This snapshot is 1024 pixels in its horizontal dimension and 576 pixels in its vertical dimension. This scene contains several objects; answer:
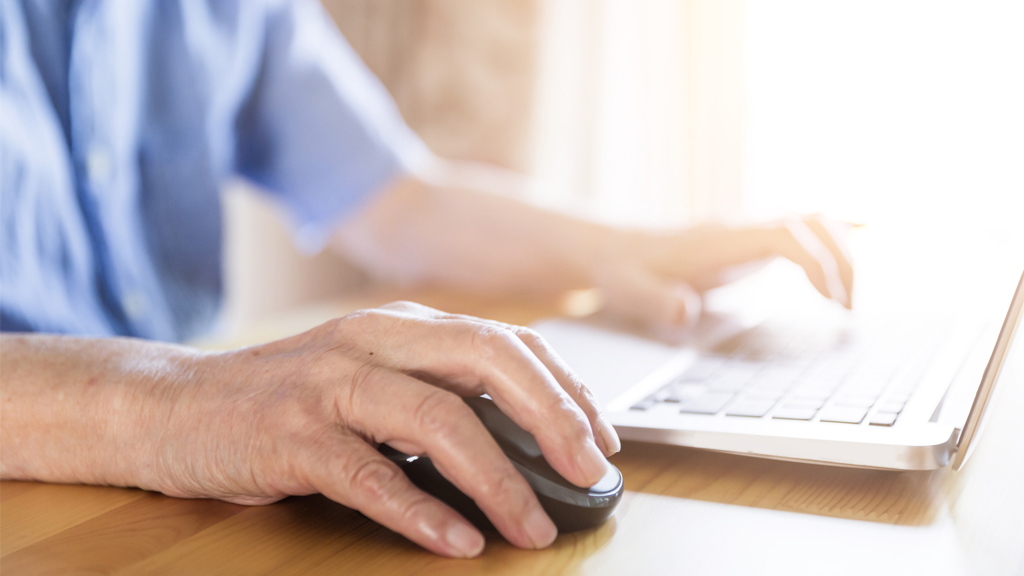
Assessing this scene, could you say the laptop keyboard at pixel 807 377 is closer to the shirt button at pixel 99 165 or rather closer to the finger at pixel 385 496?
the finger at pixel 385 496

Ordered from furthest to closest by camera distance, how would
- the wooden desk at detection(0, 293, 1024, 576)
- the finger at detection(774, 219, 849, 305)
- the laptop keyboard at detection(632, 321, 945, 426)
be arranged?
the finger at detection(774, 219, 849, 305) → the laptop keyboard at detection(632, 321, 945, 426) → the wooden desk at detection(0, 293, 1024, 576)

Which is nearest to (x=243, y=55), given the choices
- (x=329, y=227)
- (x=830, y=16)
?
(x=329, y=227)

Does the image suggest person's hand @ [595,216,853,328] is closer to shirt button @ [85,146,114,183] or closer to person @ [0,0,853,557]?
person @ [0,0,853,557]

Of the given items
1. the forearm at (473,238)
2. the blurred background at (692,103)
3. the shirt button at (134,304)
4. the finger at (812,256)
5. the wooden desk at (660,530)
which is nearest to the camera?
the wooden desk at (660,530)

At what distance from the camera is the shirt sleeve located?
3.20ft

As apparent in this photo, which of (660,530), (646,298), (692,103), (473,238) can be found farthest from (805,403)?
(692,103)

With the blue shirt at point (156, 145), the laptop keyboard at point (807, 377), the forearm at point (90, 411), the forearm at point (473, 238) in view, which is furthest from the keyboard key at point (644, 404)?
the blue shirt at point (156, 145)

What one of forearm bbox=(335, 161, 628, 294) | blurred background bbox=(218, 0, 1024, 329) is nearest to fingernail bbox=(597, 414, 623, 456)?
forearm bbox=(335, 161, 628, 294)

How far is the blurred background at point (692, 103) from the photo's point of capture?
149 centimetres

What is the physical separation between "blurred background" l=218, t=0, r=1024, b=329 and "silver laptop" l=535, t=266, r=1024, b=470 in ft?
2.67

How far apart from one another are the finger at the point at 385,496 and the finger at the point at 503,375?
0.16ft

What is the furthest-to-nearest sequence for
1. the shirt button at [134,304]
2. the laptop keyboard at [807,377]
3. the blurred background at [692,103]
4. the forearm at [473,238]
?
1. the blurred background at [692,103]
2. the forearm at [473,238]
3. the shirt button at [134,304]
4. the laptop keyboard at [807,377]

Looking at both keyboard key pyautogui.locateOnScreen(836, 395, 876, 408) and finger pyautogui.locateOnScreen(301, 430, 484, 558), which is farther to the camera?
keyboard key pyautogui.locateOnScreen(836, 395, 876, 408)

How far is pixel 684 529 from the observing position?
13.5 inches
